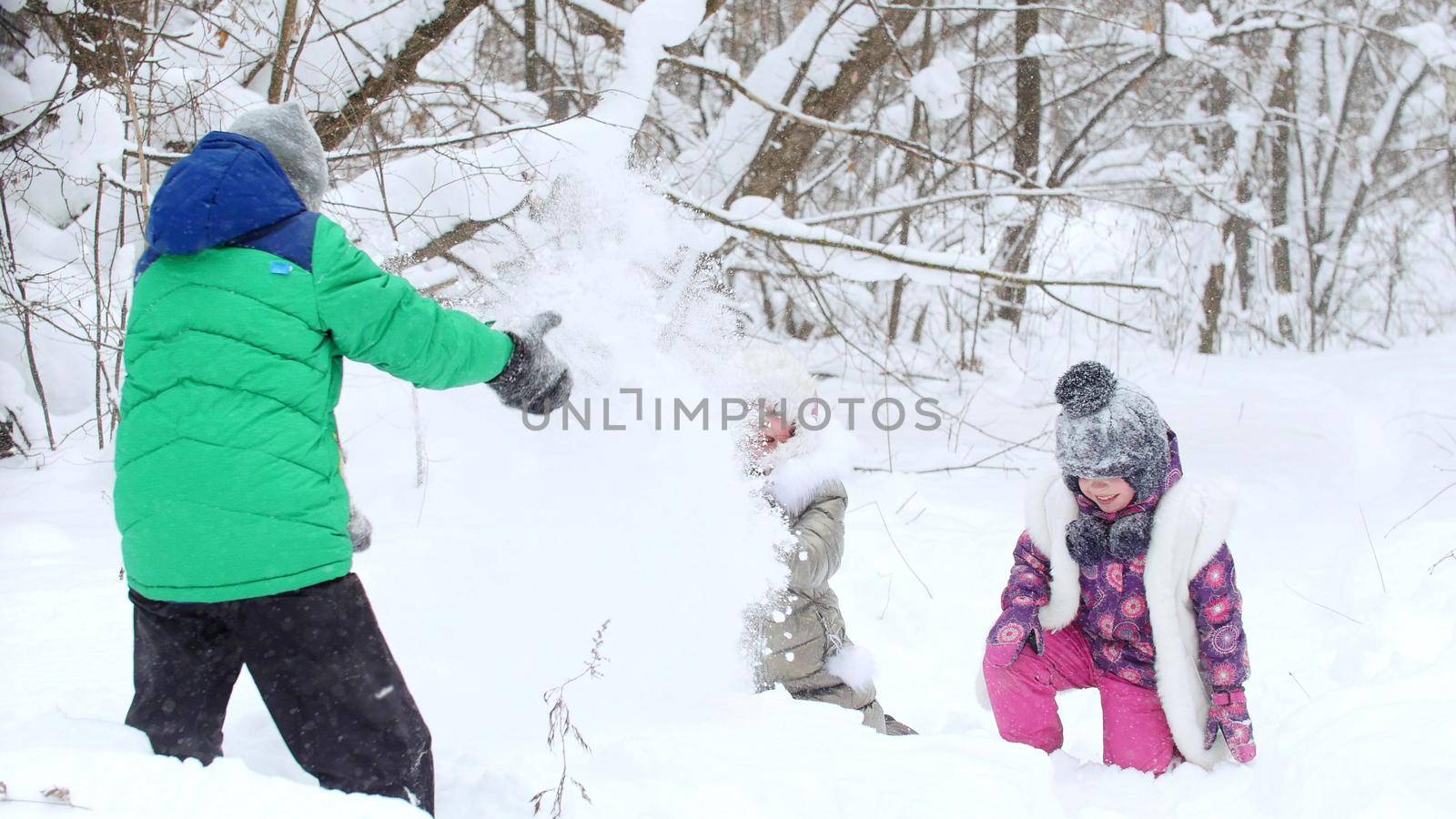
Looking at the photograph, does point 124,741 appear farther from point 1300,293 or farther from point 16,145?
point 1300,293

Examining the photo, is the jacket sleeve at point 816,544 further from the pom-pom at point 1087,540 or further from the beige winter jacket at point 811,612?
the pom-pom at point 1087,540

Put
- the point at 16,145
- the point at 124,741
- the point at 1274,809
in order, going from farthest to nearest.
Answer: the point at 16,145 < the point at 1274,809 < the point at 124,741

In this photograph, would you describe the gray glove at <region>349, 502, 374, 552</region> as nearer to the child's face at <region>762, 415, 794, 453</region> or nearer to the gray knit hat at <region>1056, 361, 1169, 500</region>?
the child's face at <region>762, 415, 794, 453</region>

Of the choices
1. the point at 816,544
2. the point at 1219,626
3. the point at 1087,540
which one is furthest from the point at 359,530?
the point at 1219,626

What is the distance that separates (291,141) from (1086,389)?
6.22 ft

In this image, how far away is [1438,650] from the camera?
127 inches

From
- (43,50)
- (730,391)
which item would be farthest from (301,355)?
(43,50)

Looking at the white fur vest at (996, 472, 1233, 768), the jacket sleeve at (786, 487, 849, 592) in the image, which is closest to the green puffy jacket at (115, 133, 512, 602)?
the jacket sleeve at (786, 487, 849, 592)

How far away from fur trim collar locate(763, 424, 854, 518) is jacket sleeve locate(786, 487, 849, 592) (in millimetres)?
34

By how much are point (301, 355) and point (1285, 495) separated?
5222 mm

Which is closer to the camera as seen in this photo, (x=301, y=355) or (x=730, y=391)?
(x=301, y=355)

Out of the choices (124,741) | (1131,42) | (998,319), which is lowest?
(998,319)

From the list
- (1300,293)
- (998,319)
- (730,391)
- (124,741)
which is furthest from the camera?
(1300,293)

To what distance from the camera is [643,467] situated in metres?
2.99
